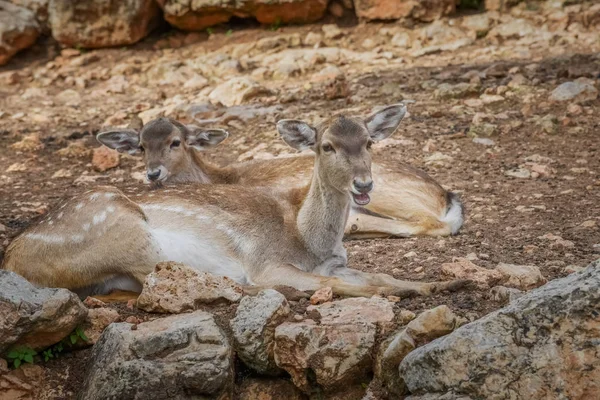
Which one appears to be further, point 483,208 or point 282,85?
point 282,85

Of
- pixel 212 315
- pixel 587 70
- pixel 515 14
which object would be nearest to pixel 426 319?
pixel 212 315

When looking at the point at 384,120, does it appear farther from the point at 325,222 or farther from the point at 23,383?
the point at 23,383

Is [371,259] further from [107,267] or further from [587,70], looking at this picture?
[587,70]

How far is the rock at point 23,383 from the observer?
539cm

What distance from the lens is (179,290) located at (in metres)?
5.87

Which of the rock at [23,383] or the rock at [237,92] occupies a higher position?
the rock at [23,383]

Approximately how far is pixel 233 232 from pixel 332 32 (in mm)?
6903

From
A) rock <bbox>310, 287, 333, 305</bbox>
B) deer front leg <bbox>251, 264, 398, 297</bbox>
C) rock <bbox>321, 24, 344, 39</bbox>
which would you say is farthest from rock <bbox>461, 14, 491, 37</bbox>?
rock <bbox>310, 287, 333, 305</bbox>

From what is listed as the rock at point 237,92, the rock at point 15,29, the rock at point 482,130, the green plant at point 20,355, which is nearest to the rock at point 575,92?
the rock at point 482,130

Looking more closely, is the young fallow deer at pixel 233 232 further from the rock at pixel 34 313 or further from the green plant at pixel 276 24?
the green plant at pixel 276 24

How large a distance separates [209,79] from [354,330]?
25.8 feet

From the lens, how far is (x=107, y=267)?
6.32 m

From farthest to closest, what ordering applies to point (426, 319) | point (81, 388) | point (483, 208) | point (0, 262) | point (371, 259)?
point (483, 208) → point (371, 259) → point (0, 262) → point (81, 388) → point (426, 319)

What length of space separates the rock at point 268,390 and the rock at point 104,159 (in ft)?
16.8
